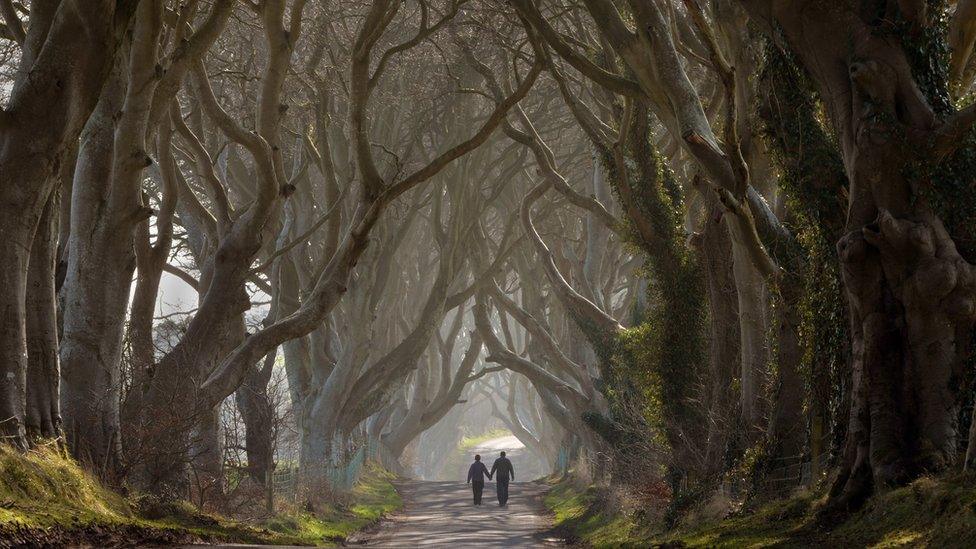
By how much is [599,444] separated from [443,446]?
40.7 m

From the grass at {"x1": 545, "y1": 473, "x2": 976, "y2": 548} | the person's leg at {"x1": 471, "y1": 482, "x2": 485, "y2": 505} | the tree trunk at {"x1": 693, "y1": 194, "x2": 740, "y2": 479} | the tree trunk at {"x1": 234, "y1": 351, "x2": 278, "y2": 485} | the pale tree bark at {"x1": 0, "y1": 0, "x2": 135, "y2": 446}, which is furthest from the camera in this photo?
the person's leg at {"x1": 471, "y1": 482, "x2": 485, "y2": 505}

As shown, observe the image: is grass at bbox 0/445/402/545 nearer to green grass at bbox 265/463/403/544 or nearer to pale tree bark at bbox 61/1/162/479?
pale tree bark at bbox 61/1/162/479

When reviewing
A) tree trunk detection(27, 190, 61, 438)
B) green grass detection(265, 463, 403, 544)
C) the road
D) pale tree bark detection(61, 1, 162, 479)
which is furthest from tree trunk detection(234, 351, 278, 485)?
tree trunk detection(27, 190, 61, 438)

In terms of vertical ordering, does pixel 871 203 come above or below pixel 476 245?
below

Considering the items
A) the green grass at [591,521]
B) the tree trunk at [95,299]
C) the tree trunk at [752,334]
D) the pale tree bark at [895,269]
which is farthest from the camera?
the green grass at [591,521]

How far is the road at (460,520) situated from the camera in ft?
58.4

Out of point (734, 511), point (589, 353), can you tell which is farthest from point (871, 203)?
point (589, 353)

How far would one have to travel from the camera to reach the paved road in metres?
17.8

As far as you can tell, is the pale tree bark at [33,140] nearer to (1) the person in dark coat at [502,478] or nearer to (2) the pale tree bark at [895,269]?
(2) the pale tree bark at [895,269]

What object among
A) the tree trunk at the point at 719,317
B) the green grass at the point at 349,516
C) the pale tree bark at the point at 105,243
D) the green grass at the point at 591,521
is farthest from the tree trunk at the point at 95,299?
the tree trunk at the point at 719,317

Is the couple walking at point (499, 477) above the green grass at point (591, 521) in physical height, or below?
above

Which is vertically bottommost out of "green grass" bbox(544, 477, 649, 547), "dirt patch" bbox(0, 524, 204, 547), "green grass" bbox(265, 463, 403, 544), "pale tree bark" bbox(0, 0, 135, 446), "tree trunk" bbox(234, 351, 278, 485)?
"green grass" bbox(544, 477, 649, 547)

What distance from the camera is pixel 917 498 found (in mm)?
7062

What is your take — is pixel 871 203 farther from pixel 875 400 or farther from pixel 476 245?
pixel 476 245
